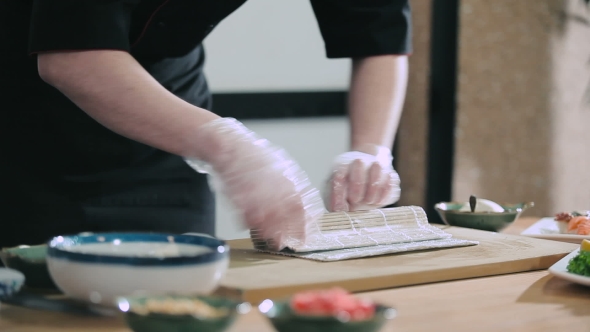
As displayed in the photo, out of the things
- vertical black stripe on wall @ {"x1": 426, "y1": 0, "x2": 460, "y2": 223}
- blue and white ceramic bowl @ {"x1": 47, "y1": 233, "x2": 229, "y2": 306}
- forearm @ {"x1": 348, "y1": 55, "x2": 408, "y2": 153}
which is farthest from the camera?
vertical black stripe on wall @ {"x1": 426, "y1": 0, "x2": 460, "y2": 223}

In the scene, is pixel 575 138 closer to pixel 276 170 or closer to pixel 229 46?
pixel 229 46

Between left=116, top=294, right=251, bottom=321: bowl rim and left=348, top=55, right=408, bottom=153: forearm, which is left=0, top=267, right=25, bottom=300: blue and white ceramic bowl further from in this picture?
left=348, top=55, right=408, bottom=153: forearm

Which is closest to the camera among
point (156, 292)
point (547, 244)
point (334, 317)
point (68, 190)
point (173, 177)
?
point (334, 317)

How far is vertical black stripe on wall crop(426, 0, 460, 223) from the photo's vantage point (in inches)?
138

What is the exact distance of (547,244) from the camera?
1443mm

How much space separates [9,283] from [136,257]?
183 millimetres

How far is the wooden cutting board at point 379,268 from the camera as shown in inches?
42.2

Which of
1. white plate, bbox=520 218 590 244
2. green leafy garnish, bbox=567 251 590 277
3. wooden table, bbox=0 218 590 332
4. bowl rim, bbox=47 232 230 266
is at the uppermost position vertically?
bowl rim, bbox=47 232 230 266

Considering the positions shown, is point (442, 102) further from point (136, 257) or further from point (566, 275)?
point (136, 257)

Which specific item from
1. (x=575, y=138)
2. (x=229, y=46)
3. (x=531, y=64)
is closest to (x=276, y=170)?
(x=229, y=46)

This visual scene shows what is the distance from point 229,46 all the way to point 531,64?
4.63 feet

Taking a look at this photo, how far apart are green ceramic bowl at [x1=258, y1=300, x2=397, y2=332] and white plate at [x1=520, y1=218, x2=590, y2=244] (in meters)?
0.93

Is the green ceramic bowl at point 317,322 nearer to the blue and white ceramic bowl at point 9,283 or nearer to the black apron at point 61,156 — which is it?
the blue and white ceramic bowl at point 9,283

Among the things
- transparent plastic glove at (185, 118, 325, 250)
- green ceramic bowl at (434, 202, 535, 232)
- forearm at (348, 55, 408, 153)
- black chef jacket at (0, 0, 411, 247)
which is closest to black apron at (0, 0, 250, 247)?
black chef jacket at (0, 0, 411, 247)
